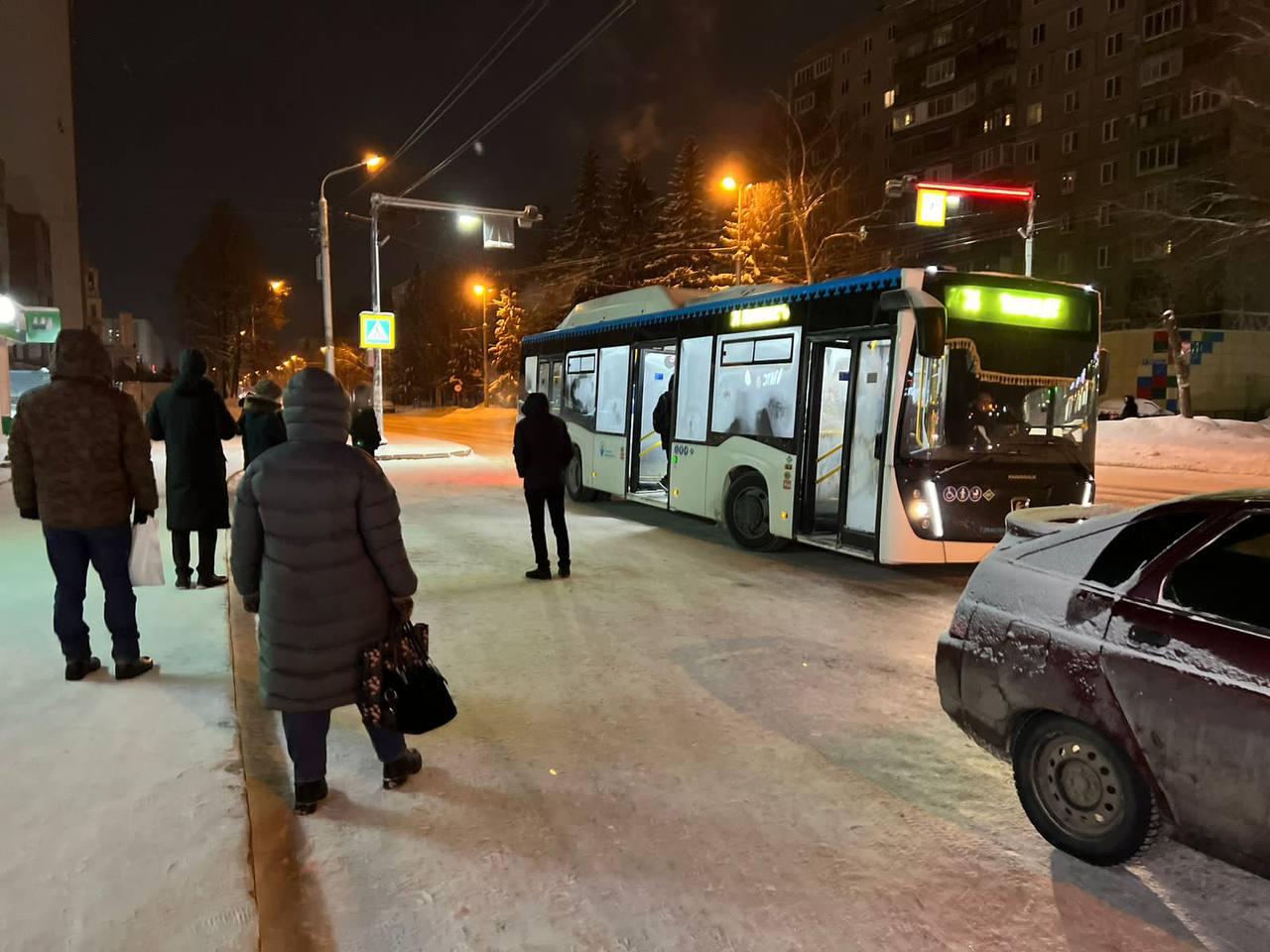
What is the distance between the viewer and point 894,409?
325 inches

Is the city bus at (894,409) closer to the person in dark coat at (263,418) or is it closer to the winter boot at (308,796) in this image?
the person in dark coat at (263,418)

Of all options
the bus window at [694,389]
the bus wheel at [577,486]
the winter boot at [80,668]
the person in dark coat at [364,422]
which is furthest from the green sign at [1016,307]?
the bus wheel at [577,486]

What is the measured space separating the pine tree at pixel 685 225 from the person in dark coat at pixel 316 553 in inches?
1627

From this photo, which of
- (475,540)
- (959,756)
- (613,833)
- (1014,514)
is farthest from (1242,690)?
(475,540)

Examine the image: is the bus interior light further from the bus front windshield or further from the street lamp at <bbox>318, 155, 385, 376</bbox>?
the street lamp at <bbox>318, 155, 385, 376</bbox>

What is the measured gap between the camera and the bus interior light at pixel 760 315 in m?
9.93

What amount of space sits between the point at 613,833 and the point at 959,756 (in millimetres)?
2002

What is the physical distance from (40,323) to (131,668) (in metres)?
32.0

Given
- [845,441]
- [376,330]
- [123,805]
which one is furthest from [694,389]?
[376,330]

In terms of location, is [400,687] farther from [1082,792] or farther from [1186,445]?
[1186,445]

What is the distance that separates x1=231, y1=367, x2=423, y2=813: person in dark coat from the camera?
3695 millimetres

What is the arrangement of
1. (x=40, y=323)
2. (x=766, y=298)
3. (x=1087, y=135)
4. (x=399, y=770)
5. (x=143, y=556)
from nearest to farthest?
(x=399, y=770), (x=143, y=556), (x=766, y=298), (x=40, y=323), (x=1087, y=135)

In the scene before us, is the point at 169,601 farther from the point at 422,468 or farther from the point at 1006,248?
the point at 1006,248

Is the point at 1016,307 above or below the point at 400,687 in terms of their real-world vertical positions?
above
